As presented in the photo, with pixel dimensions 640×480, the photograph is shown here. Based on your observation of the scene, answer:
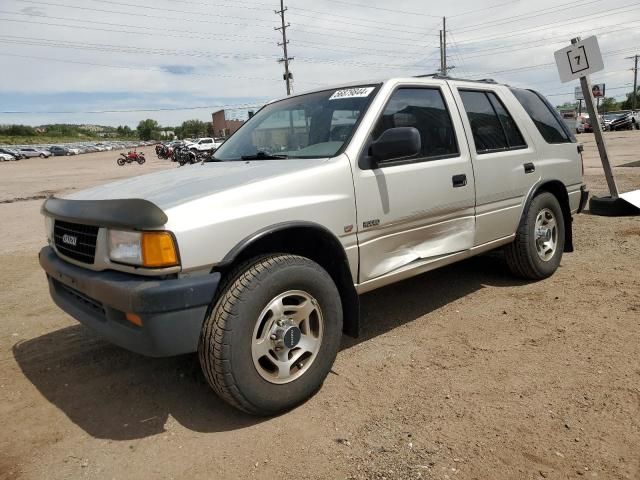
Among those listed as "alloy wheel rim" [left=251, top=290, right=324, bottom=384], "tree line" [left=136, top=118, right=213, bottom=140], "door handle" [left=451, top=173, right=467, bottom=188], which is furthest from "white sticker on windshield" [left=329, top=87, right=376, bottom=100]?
"tree line" [left=136, top=118, right=213, bottom=140]

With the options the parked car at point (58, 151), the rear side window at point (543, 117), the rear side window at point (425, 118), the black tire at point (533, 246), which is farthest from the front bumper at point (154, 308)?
the parked car at point (58, 151)

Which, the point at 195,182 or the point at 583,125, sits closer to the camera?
the point at 195,182

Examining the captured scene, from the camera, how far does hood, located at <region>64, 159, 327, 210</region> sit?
8.48 feet

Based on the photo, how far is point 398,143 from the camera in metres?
2.96

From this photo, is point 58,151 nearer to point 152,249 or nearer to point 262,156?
point 262,156

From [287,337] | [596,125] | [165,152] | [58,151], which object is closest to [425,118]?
[287,337]

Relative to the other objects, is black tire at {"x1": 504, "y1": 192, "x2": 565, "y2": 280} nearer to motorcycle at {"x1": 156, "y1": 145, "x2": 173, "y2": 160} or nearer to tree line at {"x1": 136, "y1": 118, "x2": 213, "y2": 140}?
motorcycle at {"x1": 156, "y1": 145, "x2": 173, "y2": 160}

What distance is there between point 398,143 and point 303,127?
0.85m

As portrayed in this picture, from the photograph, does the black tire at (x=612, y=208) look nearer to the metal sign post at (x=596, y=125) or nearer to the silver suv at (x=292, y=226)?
the metal sign post at (x=596, y=125)

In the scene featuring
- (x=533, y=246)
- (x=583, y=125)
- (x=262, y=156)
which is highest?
(x=583, y=125)

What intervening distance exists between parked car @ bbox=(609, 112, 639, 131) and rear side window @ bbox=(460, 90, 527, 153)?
44.4 meters

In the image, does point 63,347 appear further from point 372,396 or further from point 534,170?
point 534,170

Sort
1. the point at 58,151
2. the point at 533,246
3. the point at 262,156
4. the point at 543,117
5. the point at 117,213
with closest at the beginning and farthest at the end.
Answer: the point at 117,213 < the point at 262,156 < the point at 533,246 < the point at 543,117 < the point at 58,151

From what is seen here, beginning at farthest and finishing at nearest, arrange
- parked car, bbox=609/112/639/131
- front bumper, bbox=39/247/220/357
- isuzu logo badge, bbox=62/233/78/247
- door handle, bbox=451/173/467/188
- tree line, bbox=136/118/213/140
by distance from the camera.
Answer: tree line, bbox=136/118/213/140 < parked car, bbox=609/112/639/131 < door handle, bbox=451/173/467/188 < isuzu logo badge, bbox=62/233/78/247 < front bumper, bbox=39/247/220/357
